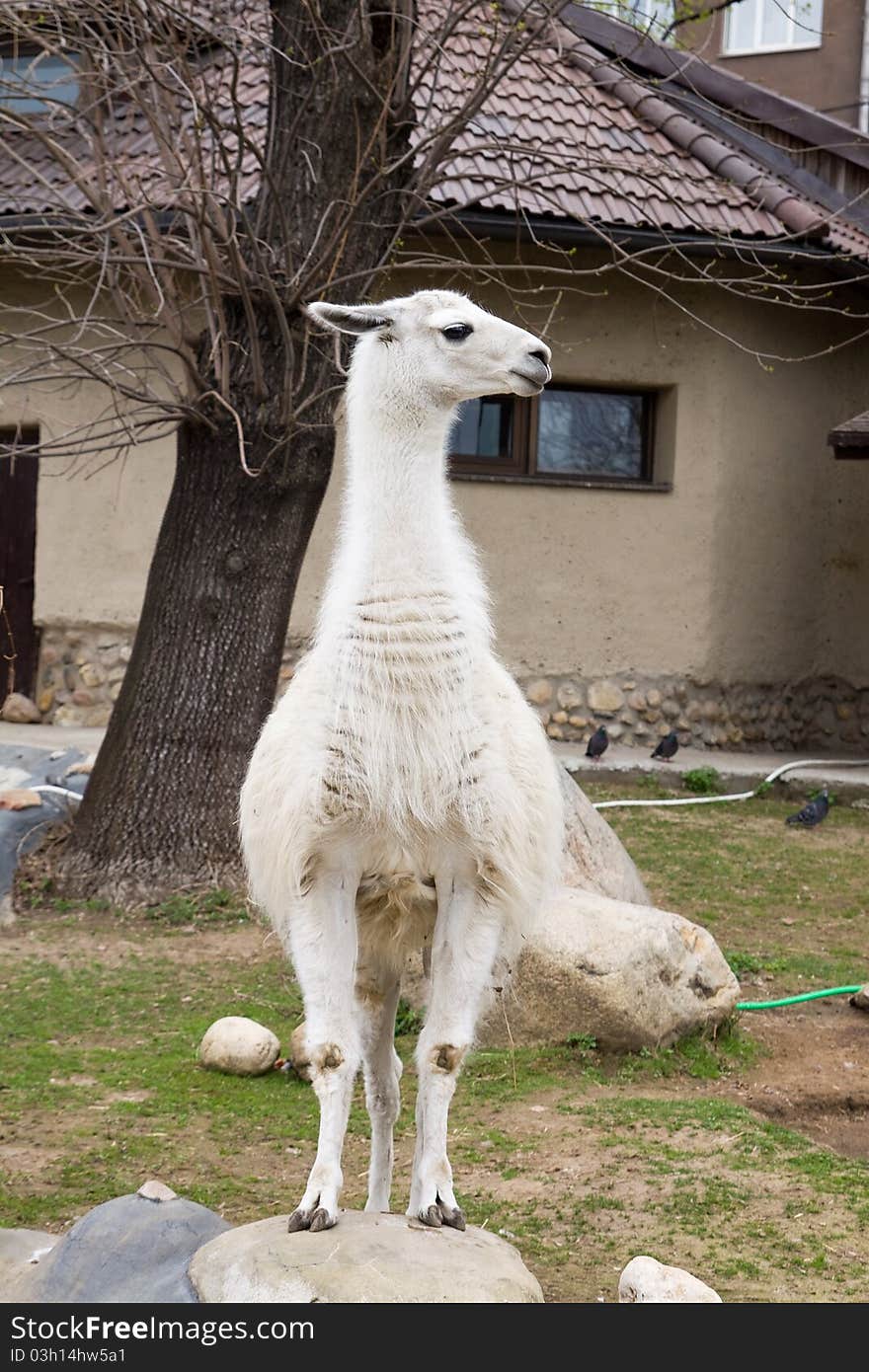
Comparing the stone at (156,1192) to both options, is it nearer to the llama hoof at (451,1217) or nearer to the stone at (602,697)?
the llama hoof at (451,1217)

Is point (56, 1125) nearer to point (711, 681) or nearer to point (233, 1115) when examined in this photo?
point (233, 1115)

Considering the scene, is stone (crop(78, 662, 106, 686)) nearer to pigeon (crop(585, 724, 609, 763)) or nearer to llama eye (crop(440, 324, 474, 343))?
pigeon (crop(585, 724, 609, 763))

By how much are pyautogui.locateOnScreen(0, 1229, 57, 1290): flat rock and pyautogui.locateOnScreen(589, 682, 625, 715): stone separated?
8672mm

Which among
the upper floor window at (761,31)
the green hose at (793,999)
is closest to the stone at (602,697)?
the green hose at (793,999)

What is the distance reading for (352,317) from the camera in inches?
136

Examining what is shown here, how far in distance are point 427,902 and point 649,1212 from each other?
1444 millimetres

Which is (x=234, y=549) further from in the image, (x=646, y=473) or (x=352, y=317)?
(x=646, y=473)

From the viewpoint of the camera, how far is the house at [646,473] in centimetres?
1124

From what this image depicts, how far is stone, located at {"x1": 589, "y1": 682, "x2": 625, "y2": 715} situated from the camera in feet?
39.4

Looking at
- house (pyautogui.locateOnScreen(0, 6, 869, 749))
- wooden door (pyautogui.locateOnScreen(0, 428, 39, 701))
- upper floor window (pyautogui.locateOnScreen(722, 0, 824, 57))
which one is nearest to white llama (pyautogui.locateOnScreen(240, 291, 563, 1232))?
house (pyautogui.locateOnScreen(0, 6, 869, 749))

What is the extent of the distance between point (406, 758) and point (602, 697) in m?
8.83

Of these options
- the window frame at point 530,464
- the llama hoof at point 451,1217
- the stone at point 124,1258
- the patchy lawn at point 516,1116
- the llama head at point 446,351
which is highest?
the window frame at point 530,464

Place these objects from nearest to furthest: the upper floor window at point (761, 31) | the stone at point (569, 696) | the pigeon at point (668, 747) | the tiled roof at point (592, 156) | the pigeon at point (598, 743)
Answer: the tiled roof at point (592, 156)
the pigeon at point (598, 743)
the pigeon at point (668, 747)
the stone at point (569, 696)
the upper floor window at point (761, 31)

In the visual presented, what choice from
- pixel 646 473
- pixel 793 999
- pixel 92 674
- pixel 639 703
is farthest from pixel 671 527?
pixel 793 999
